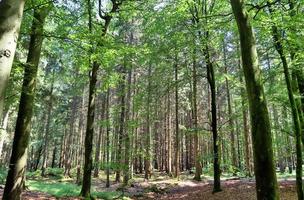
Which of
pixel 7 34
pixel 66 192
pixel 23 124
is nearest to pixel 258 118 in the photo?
pixel 7 34

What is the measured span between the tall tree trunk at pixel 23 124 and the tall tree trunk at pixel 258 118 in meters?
4.72

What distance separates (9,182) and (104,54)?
4.55m

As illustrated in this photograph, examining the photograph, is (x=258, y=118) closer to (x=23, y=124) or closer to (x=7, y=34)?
(x=7, y=34)

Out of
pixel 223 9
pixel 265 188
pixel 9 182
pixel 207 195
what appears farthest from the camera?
pixel 223 9

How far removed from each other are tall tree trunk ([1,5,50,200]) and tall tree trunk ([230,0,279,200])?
4718 mm

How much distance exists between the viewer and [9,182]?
701 cm

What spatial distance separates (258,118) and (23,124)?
18.9 feet

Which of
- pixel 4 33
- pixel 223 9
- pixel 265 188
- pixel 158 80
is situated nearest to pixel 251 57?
pixel 265 188

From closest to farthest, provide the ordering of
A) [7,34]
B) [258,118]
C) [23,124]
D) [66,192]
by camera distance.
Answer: [7,34]
[258,118]
[23,124]
[66,192]

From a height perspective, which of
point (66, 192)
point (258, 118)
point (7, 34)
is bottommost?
point (66, 192)

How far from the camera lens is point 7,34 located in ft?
6.68

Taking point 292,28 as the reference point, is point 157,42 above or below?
above

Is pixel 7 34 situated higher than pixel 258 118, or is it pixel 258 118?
pixel 7 34

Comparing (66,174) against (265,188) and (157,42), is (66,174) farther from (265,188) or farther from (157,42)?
(265,188)
